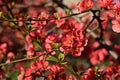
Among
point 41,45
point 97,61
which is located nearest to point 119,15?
point 41,45

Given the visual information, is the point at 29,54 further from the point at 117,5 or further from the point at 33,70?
the point at 117,5

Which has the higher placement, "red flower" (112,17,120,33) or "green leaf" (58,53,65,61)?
"red flower" (112,17,120,33)

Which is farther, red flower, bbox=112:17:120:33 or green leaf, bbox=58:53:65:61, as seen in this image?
red flower, bbox=112:17:120:33

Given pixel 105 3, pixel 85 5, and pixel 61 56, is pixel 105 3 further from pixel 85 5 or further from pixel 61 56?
pixel 61 56

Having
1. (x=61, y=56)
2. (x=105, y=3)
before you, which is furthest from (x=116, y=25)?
(x=61, y=56)

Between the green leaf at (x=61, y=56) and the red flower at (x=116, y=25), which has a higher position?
the red flower at (x=116, y=25)

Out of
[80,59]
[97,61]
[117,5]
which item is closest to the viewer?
[117,5]

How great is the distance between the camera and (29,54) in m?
2.32

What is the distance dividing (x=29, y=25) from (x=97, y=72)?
20.3 inches

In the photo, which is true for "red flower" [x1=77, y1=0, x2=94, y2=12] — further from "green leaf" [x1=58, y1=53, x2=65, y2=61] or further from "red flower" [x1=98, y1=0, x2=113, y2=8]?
"green leaf" [x1=58, y1=53, x2=65, y2=61]

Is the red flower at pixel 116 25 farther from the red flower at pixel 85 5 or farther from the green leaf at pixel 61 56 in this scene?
the green leaf at pixel 61 56

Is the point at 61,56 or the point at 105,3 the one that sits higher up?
the point at 105,3

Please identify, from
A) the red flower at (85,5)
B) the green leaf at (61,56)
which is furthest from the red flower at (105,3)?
the green leaf at (61,56)

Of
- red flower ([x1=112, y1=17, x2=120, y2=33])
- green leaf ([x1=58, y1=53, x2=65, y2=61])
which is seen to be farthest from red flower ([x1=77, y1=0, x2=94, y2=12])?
green leaf ([x1=58, y1=53, x2=65, y2=61])
